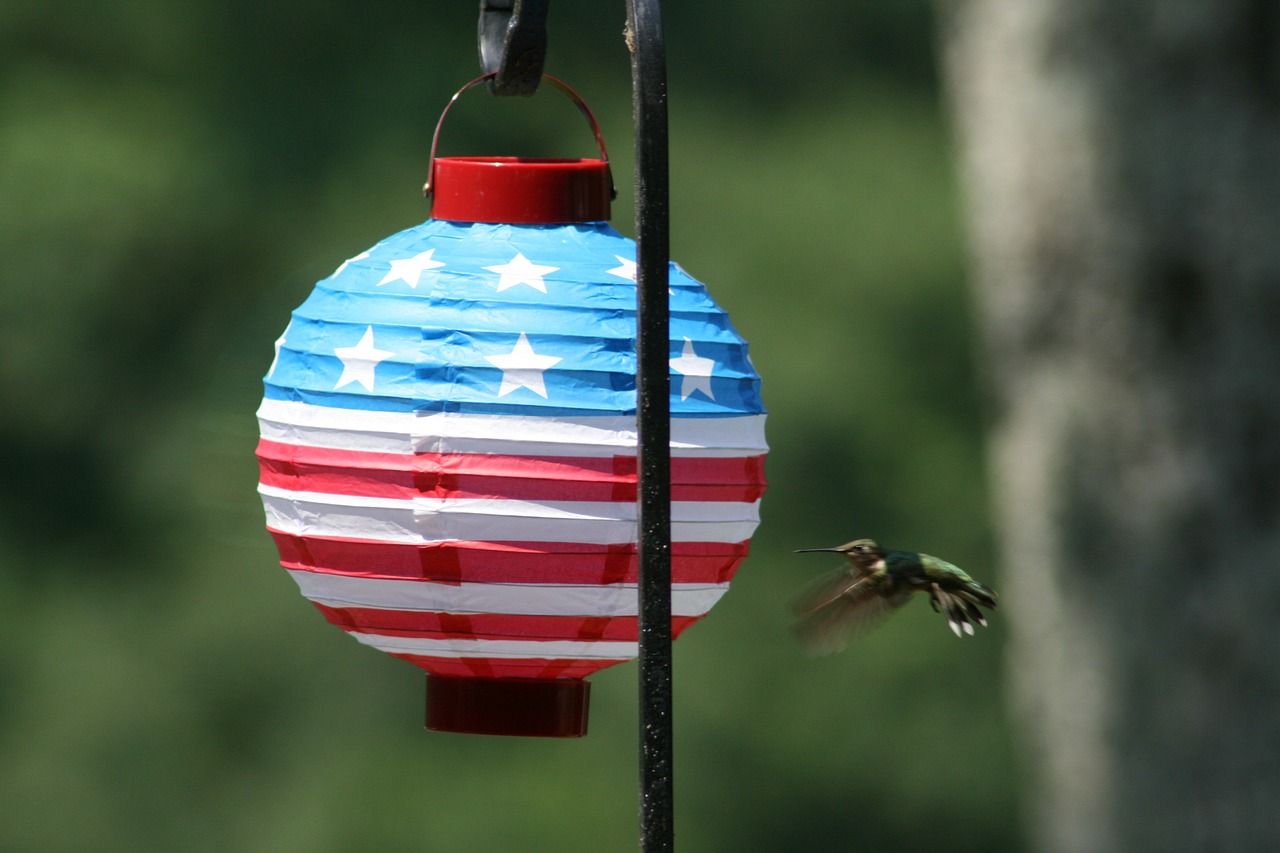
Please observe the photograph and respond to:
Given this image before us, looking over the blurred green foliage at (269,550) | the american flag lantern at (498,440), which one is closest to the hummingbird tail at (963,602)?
the american flag lantern at (498,440)

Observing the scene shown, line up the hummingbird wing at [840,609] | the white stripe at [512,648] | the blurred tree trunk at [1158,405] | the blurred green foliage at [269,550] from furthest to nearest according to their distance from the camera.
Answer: the blurred green foliage at [269,550], the hummingbird wing at [840,609], the blurred tree trunk at [1158,405], the white stripe at [512,648]

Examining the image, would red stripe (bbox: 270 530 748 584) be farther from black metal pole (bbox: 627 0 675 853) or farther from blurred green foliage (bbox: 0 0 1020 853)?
blurred green foliage (bbox: 0 0 1020 853)

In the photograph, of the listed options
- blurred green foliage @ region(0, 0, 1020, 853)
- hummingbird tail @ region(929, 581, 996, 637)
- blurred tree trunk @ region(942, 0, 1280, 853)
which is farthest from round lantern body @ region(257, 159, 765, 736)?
blurred green foliage @ region(0, 0, 1020, 853)

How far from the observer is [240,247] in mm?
3844

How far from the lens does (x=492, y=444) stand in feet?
4.32

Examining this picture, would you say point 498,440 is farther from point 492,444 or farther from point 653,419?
point 653,419

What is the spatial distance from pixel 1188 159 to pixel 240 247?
8.73 ft

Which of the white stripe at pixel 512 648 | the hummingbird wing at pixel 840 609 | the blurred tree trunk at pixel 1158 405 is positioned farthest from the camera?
the hummingbird wing at pixel 840 609

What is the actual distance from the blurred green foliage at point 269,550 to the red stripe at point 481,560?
7.73 ft

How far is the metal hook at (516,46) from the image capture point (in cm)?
135

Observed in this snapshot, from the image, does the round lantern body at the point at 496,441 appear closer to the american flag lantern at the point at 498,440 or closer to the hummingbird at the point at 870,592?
the american flag lantern at the point at 498,440

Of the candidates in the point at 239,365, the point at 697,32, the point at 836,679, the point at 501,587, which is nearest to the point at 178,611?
the point at 836,679

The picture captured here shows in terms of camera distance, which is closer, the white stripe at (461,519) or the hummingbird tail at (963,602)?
the white stripe at (461,519)

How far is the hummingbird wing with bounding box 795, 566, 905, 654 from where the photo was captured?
6.02 feet
